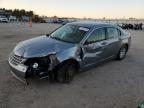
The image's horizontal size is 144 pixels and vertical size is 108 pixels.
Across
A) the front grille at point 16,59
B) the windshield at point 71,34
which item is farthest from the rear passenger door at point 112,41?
the front grille at point 16,59

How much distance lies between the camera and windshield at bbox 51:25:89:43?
611cm

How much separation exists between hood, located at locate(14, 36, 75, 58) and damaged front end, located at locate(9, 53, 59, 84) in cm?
10

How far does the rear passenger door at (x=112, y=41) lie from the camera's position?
23.2ft

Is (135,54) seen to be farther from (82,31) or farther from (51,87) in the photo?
(51,87)

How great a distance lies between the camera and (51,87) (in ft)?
17.6

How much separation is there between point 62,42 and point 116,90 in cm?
193

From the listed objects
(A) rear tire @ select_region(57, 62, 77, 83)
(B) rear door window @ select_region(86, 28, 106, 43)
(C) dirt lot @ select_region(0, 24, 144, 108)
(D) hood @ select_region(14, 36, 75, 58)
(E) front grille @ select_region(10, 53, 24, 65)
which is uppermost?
(B) rear door window @ select_region(86, 28, 106, 43)

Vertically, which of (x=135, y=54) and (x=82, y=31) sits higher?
(x=82, y=31)

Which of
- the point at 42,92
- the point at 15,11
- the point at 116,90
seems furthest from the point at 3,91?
the point at 15,11

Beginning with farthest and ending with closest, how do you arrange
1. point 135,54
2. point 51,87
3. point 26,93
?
point 135,54 → point 51,87 → point 26,93

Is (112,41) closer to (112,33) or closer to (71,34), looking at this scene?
(112,33)

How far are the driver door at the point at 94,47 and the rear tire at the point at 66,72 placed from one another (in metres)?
0.52

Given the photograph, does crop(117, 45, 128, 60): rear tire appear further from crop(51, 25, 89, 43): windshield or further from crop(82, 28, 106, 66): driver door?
crop(51, 25, 89, 43): windshield

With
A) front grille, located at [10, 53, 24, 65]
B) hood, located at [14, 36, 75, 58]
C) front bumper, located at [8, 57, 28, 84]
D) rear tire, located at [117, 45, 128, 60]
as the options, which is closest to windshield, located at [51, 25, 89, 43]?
hood, located at [14, 36, 75, 58]
